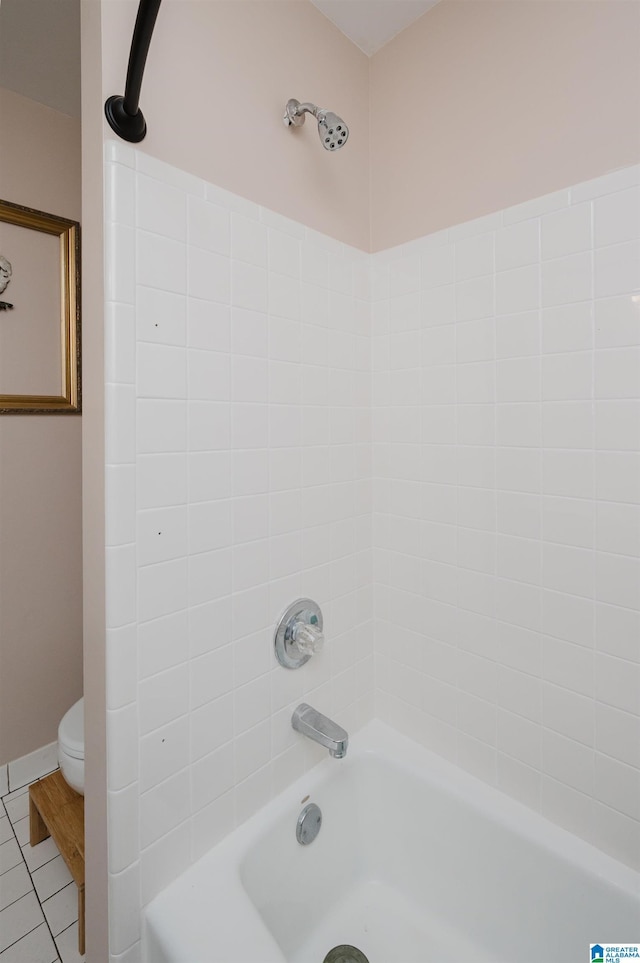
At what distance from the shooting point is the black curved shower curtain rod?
0.64m

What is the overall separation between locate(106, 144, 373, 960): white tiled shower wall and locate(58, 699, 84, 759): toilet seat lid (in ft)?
1.91

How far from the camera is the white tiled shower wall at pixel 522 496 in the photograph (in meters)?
0.92

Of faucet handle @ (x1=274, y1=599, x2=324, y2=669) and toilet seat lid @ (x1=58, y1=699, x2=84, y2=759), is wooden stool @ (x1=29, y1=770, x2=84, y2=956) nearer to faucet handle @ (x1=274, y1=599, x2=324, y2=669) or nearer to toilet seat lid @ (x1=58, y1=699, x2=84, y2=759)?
toilet seat lid @ (x1=58, y1=699, x2=84, y2=759)

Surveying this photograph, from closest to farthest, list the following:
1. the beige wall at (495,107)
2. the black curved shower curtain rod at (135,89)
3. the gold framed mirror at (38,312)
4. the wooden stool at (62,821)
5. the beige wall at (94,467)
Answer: the black curved shower curtain rod at (135,89) < the beige wall at (94,467) < the beige wall at (495,107) < the wooden stool at (62,821) < the gold framed mirror at (38,312)

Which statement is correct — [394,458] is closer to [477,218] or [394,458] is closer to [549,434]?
[549,434]

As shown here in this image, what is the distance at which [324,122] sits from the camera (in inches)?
38.9

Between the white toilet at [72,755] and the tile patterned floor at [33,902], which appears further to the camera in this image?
the white toilet at [72,755]

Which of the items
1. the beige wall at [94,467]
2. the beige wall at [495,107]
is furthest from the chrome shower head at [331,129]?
the beige wall at [94,467]

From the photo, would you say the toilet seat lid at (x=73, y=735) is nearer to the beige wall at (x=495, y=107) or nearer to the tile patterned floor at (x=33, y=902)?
the tile patterned floor at (x=33, y=902)

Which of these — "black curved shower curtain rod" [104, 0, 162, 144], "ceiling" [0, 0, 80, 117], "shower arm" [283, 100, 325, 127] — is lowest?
"black curved shower curtain rod" [104, 0, 162, 144]

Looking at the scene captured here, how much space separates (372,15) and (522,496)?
1363mm

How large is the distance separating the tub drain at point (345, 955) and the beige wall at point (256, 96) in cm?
183

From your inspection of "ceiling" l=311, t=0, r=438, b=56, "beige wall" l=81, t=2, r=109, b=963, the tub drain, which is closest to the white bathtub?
the tub drain

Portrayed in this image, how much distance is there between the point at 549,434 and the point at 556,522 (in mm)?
202
